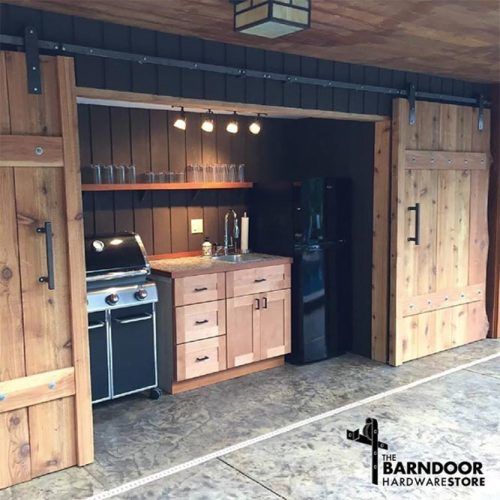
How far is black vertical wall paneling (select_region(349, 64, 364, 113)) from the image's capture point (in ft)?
13.1

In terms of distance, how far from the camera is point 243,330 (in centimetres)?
420

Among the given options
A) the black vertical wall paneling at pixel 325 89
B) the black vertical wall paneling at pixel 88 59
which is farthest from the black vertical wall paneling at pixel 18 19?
the black vertical wall paneling at pixel 325 89

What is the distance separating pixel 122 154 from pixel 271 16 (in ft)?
7.25

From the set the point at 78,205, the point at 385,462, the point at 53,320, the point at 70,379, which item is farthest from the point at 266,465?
the point at 78,205

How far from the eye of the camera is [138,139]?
14.2 feet

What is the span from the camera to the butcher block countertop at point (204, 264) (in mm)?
3881

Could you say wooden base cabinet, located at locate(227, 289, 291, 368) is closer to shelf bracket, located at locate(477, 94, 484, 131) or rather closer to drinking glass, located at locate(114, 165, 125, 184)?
drinking glass, located at locate(114, 165, 125, 184)

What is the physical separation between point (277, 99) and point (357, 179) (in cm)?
123

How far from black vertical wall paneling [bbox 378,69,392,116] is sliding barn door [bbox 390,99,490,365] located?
0.19 feet

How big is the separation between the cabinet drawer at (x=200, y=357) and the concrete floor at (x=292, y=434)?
5.3 inches

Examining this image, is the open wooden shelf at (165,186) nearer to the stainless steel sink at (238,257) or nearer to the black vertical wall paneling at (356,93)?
the stainless steel sink at (238,257)

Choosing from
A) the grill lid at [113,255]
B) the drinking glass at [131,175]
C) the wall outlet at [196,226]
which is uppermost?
Result: the drinking glass at [131,175]

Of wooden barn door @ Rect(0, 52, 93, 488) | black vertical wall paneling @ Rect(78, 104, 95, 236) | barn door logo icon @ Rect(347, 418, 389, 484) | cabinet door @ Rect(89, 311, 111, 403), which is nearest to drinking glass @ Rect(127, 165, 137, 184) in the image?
black vertical wall paneling @ Rect(78, 104, 95, 236)

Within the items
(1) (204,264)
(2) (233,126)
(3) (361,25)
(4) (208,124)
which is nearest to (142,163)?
(4) (208,124)
